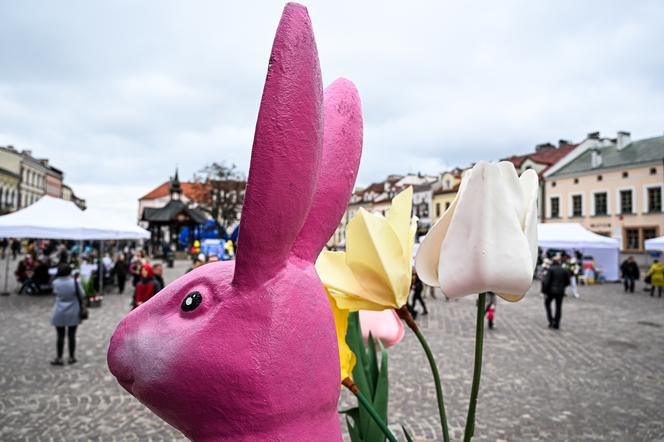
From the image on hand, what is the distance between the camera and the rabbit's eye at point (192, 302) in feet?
3.94

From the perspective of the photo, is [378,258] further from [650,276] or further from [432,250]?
[650,276]

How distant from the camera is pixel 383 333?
1797mm

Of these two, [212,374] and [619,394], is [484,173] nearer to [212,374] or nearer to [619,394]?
[212,374]

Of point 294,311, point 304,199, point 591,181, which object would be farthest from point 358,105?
point 591,181

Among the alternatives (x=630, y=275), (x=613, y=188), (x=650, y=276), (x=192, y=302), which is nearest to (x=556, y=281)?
(x=650, y=276)

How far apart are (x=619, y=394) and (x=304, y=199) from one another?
19.8 ft

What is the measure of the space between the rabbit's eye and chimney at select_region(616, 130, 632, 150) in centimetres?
3645

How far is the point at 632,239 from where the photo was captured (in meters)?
29.5

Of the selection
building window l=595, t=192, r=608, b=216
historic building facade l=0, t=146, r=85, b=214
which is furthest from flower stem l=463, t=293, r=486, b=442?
historic building facade l=0, t=146, r=85, b=214

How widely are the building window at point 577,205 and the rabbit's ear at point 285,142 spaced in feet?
117

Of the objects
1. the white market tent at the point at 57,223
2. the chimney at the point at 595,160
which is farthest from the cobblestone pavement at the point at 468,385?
the chimney at the point at 595,160

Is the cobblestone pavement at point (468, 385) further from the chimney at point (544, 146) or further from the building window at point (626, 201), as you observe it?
the chimney at point (544, 146)

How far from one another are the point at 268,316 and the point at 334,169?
442 mm

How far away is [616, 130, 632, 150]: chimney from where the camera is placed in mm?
31266
